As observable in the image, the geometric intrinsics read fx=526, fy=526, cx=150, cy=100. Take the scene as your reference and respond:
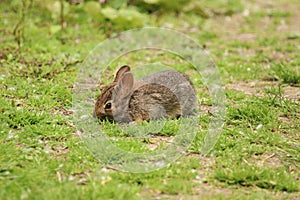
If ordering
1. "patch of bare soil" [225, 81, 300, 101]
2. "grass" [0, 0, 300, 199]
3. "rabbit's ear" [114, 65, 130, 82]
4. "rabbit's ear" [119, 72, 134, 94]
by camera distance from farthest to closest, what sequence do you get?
"patch of bare soil" [225, 81, 300, 101] < "rabbit's ear" [114, 65, 130, 82] < "rabbit's ear" [119, 72, 134, 94] < "grass" [0, 0, 300, 199]

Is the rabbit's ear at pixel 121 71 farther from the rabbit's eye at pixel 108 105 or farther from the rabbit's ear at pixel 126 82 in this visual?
the rabbit's eye at pixel 108 105

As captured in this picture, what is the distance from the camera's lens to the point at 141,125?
17.1 ft

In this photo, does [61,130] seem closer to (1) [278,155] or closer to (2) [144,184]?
(2) [144,184]

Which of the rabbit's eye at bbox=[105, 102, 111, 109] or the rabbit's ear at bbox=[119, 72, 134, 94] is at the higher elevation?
the rabbit's ear at bbox=[119, 72, 134, 94]

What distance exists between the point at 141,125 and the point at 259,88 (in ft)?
6.79

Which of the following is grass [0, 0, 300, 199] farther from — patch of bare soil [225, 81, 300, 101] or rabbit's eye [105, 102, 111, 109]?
rabbit's eye [105, 102, 111, 109]

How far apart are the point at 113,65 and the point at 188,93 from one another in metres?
2.05

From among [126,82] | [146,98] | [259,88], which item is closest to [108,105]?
[126,82]

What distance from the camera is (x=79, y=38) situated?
8.43 m

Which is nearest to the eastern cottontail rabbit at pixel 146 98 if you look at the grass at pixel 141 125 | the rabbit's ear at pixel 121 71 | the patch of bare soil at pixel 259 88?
the rabbit's ear at pixel 121 71

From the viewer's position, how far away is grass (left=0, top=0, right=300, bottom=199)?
4078 mm

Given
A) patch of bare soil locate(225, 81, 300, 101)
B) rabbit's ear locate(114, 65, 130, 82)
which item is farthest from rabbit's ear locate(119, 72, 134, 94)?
patch of bare soil locate(225, 81, 300, 101)

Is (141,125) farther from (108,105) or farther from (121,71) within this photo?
(121,71)

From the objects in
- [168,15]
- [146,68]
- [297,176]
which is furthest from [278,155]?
[168,15]
